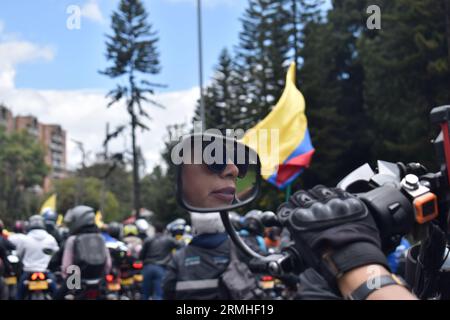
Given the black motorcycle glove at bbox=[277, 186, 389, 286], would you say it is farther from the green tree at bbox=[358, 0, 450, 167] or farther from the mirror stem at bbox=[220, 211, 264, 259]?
the green tree at bbox=[358, 0, 450, 167]

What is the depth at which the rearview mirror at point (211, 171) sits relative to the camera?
1295mm

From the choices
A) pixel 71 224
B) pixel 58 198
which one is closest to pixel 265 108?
pixel 71 224

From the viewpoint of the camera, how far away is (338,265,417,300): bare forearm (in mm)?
1093

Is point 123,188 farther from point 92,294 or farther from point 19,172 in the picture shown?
point 92,294

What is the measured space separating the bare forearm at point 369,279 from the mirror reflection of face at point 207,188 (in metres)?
0.32

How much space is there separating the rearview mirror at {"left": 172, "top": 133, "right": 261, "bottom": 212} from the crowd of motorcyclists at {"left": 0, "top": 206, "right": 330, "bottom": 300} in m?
0.09

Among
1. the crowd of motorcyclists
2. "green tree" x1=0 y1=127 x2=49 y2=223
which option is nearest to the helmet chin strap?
the crowd of motorcyclists

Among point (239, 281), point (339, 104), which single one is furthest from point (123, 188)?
point (239, 281)

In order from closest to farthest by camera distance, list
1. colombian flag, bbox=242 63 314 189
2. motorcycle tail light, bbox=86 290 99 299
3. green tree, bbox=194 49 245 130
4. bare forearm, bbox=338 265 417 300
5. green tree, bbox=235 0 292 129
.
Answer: bare forearm, bbox=338 265 417 300, motorcycle tail light, bbox=86 290 99 299, colombian flag, bbox=242 63 314 189, green tree, bbox=235 0 292 129, green tree, bbox=194 49 245 130

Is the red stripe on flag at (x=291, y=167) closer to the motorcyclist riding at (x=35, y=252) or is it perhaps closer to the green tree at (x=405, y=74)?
the green tree at (x=405, y=74)

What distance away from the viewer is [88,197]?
249 feet

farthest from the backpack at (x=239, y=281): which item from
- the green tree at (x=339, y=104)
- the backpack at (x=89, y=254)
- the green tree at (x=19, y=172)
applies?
the green tree at (x=19, y=172)

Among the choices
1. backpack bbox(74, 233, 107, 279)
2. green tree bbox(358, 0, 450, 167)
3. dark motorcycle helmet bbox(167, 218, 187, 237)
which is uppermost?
green tree bbox(358, 0, 450, 167)
